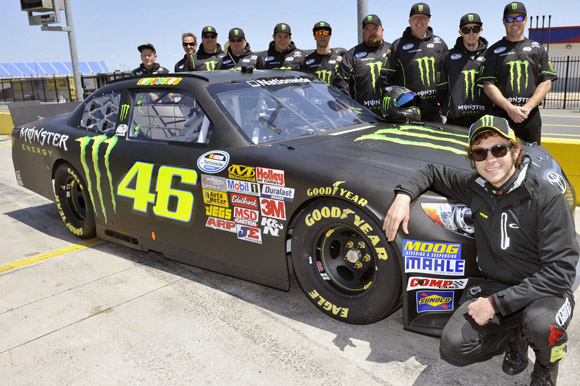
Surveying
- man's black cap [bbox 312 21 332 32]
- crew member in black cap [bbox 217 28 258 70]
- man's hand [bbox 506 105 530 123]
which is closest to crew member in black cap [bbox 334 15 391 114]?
man's black cap [bbox 312 21 332 32]

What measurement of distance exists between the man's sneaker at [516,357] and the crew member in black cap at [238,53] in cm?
567

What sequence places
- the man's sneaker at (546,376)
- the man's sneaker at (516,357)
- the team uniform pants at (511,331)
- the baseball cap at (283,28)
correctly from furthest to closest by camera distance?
the baseball cap at (283,28), the man's sneaker at (516,357), the man's sneaker at (546,376), the team uniform pants at (511,331)

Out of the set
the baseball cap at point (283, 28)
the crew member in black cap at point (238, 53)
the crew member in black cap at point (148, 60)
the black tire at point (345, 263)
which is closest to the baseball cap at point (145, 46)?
the crew member in black cap at point (148, 60)

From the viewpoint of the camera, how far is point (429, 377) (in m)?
2.62

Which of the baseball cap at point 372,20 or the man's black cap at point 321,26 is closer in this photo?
the baseball cap at point 372,20

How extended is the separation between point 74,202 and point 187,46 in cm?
405

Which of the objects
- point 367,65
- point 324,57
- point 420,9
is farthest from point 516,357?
point 324,57

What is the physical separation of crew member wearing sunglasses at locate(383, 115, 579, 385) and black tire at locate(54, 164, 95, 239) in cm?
327

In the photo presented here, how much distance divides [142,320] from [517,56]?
3.99m

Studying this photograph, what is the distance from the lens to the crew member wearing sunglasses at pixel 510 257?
2248mm

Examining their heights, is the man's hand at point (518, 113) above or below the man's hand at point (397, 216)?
above

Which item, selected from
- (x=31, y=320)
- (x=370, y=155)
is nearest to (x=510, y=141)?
(x=370, y=155)

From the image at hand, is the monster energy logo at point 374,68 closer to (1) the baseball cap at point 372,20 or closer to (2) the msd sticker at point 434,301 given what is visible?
(1) the baseball cap at point 372,20

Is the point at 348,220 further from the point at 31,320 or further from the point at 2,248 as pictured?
the point at 2,248
